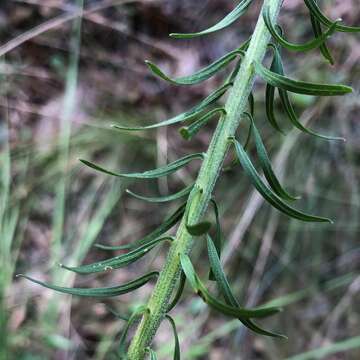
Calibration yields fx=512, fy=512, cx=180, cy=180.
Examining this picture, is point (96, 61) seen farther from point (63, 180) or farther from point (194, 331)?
point (194, 331)

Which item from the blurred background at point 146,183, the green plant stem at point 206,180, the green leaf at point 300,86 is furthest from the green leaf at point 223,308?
the blurred background at point 146,183

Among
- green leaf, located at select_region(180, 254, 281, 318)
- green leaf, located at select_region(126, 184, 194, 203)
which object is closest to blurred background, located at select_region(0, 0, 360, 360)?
green leaf, located at select_region(126, 184, 194, 203)

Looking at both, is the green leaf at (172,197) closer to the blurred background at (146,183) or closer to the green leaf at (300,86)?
the green leaf at (300,86)

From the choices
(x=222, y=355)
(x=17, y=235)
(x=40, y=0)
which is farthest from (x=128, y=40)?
(x=222, y=355)

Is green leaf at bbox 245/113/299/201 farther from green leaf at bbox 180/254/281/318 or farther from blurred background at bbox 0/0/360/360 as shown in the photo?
blurred background at bbox 0/0/360/360

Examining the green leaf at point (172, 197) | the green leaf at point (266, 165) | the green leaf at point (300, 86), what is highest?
the green leaf at point (300, 86)

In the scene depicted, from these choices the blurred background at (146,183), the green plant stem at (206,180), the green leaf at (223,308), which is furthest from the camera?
the blurred background at (146,183)
